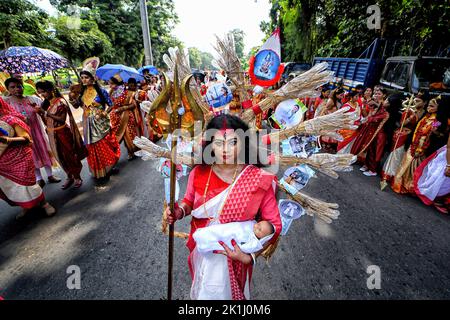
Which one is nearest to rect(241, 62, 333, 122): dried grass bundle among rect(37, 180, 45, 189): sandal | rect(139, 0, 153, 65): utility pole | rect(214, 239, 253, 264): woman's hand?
rect(214, 239, 253, 264): woman's hand

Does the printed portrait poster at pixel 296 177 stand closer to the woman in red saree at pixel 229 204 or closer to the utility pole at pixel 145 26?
the woman in red saree at pixel 229 204

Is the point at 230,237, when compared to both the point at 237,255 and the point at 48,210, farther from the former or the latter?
the point at 48,210

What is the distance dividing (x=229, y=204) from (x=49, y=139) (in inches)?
151

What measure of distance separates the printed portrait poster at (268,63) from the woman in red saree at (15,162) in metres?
2.82

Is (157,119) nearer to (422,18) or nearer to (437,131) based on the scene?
(437,131)

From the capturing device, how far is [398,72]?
560 centimetres

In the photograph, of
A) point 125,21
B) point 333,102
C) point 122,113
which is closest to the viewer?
point 122,113

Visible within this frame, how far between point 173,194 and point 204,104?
2.37 feet

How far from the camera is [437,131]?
3.47m

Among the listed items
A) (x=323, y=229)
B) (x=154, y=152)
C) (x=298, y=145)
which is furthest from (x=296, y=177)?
(x=323, y=229)

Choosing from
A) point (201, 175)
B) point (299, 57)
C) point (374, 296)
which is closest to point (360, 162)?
point (374, 296)

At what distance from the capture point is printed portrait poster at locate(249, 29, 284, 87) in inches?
60.6

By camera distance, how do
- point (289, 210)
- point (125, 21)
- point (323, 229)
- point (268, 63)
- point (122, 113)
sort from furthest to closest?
point (125, 21) < point (122, 113) < point (323, 229) < point (289, 210) < point (268, 63)

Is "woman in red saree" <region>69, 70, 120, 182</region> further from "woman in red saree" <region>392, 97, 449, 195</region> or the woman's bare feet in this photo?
"woman in red saree" <region>392, 97, 449, 195</region>
